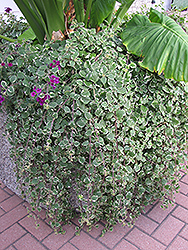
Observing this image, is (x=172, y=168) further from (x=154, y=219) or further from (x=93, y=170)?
(x=93, y=170)

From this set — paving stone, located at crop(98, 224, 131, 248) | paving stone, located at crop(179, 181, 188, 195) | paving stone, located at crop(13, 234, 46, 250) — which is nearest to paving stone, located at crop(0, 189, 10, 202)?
paving stone, located at crop(13, 234, 46, 250)

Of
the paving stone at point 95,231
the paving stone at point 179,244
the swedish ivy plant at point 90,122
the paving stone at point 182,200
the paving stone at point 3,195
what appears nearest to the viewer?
the swedish ivy plant at point 90,122

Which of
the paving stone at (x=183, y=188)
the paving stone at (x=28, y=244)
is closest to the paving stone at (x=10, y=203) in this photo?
the paving stone at (x=28, y=244)

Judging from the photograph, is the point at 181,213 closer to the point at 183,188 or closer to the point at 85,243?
the point at 183,188

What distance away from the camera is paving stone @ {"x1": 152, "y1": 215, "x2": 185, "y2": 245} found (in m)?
1.74

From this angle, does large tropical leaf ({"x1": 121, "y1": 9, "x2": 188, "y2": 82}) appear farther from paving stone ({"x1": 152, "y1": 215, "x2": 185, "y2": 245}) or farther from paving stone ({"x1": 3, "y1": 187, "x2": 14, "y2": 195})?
paving stone ({"x1": 3, "y1": 187, "x2": 14, "y2": 195})

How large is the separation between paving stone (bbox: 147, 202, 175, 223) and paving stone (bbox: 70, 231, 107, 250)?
485 mm

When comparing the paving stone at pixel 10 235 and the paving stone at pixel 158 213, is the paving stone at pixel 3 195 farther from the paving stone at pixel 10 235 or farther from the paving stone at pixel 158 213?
the paving stone at pixel 158 213

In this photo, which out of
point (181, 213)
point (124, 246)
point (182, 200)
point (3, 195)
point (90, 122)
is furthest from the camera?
point (3, 195)

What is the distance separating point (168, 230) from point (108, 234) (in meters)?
0.45

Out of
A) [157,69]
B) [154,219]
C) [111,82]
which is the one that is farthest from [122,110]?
[154,219]

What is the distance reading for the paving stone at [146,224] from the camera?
1818 millimetres

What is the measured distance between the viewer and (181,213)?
1948mm

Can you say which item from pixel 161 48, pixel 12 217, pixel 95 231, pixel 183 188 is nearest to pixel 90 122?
pixel 161 48
